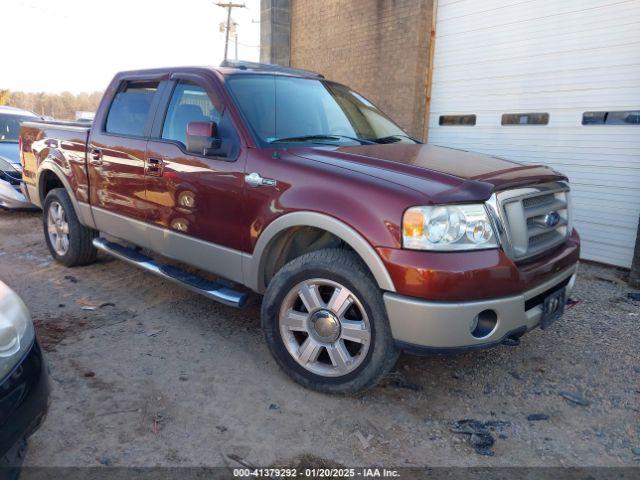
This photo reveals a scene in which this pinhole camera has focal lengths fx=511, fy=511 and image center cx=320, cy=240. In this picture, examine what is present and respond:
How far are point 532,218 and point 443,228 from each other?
2.45 feet

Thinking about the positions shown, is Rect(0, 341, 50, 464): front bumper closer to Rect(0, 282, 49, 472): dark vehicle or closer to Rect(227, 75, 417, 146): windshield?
Rect(0, 282, 49, 472): dark vehicle

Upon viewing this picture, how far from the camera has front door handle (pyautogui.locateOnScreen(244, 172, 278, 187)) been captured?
10.3 feet

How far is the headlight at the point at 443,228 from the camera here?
2.56 meters

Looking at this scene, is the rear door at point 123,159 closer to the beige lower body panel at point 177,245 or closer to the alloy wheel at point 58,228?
the beige lower body panel at point 177,245

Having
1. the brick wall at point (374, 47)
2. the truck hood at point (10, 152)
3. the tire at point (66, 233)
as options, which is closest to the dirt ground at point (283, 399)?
the tire at point (66, 233)

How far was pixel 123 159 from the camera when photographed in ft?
13.9

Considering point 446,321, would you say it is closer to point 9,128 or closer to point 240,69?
point 240,69

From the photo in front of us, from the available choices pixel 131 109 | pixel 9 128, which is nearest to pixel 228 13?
pixel 9 128

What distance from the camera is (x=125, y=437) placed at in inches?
103

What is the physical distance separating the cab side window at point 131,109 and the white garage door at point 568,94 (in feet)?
16.0

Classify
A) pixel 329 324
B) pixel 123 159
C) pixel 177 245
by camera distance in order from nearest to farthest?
pixel 329 324
pixel 177 245
pixel 123 159

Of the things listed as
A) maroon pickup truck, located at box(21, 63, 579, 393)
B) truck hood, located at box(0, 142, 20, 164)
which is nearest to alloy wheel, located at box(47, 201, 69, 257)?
maroon pickup truck, located at box(21, 63, 579, 393)

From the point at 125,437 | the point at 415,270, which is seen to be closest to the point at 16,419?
the point at 125,437

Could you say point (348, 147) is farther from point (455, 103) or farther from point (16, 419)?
point (455, 103)
